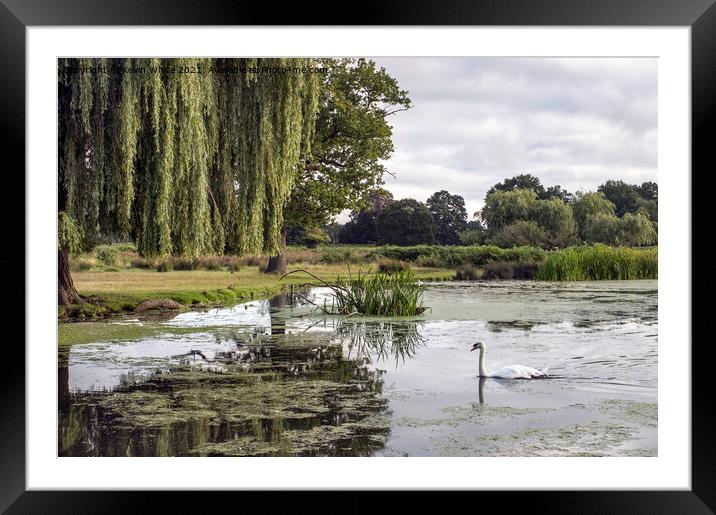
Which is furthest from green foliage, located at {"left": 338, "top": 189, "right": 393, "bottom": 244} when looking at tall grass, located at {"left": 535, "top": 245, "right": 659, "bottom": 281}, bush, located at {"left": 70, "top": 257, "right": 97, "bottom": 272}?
bush, located at {"left": 70, "top": 257, "right": 97, "bottom": 272}

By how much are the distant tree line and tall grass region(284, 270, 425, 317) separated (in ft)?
2.52

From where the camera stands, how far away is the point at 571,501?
352 centimetres

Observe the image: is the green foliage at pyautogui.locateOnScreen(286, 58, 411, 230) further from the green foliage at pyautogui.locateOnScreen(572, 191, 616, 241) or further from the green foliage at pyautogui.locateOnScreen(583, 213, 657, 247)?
the green foliage at pyautogui.locateOnScreen(583, 213, 657, 247)

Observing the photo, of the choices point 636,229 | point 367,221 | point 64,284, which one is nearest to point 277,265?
point 367,221

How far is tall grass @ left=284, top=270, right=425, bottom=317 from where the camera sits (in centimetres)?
815

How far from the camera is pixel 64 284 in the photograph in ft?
25.6

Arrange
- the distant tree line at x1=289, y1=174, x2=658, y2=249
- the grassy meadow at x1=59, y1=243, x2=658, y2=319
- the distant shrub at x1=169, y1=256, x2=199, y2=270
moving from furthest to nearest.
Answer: the distant shrub at x1=169, y1=256, x2=199, y2=270
the distant tree line at x1=289, y1=174, x2=658, y2=249
the grassy meadow at x1=59, y1=243, x2=658, y2=319

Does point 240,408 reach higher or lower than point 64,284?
lower

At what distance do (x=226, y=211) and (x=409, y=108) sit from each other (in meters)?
3.15
